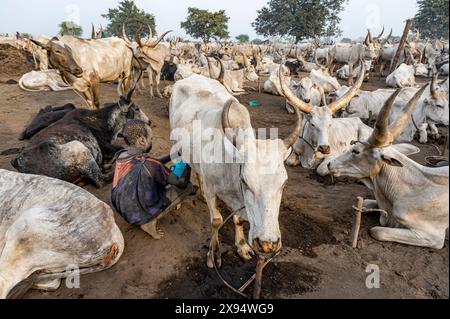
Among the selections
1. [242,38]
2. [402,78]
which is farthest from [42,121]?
[242,38]

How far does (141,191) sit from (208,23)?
4449 cm

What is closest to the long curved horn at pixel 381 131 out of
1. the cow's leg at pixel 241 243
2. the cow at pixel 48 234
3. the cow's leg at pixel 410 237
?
the cow's leg at pixel 410 237

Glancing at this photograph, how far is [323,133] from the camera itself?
196 inches

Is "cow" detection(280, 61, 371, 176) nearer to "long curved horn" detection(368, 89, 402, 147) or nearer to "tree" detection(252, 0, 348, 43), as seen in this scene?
"long curved horn" detection(368, 89, 402, 147)

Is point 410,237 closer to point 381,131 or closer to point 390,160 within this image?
point 390,160

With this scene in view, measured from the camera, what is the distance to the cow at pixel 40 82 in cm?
1144

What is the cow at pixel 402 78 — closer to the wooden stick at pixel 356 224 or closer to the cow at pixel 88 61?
the cow at pixel 88 61

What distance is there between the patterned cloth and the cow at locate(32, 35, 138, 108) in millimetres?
4979

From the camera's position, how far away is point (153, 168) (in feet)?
11.6

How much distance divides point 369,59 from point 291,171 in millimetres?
15995

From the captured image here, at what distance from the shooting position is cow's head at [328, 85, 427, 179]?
335cm

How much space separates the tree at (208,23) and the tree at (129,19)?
9.18m
